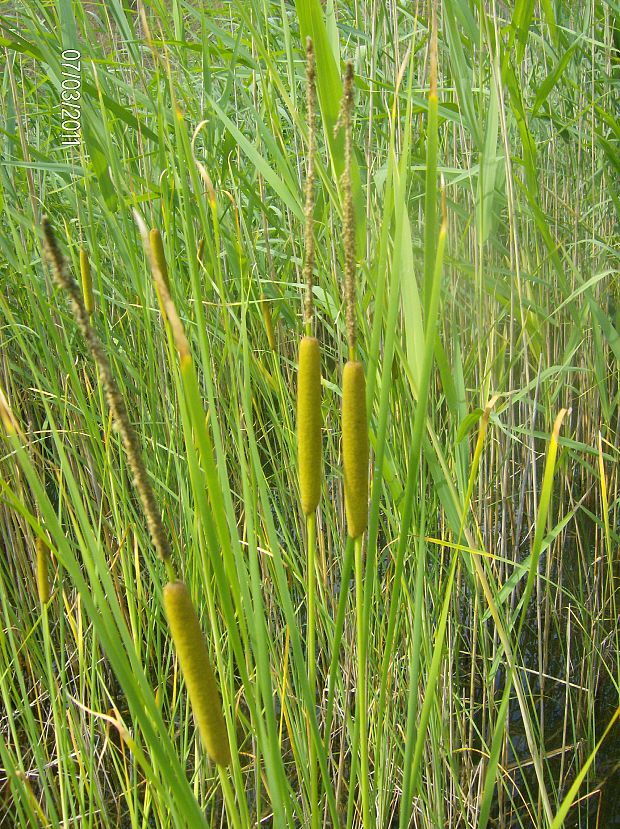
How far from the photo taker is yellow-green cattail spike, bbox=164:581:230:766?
1.19 ft

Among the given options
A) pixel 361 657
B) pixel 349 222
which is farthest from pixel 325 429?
pixel 349 222

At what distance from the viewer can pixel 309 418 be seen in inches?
18.0

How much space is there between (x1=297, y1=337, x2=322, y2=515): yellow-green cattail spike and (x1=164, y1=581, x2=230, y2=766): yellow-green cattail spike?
0.13m

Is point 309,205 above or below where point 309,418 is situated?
above

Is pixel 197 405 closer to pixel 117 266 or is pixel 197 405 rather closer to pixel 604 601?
pixel 117 266

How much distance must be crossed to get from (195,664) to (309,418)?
6.3 inches

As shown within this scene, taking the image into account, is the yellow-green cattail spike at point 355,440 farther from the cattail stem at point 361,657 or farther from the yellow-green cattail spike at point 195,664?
the yellow-green cattail spike at point 195,664

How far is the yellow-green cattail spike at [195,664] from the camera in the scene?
0.36m

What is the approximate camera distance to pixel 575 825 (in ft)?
4.50

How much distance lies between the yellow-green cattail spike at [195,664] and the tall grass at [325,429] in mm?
39

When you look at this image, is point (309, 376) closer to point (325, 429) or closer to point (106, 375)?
point (106, 375)

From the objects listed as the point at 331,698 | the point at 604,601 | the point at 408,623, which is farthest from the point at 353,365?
the point at 604,601

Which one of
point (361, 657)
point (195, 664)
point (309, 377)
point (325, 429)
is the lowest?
point (325, 429)

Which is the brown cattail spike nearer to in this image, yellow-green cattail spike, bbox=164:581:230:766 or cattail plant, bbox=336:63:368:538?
cattail plant, bbox=336:63:368:538
